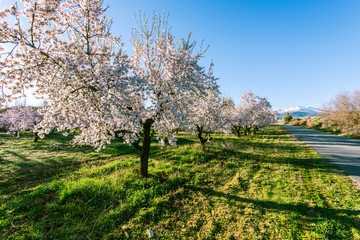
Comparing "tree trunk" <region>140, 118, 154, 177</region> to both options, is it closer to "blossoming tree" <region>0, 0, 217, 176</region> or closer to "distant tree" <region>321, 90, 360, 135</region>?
"blossoming tree" <region>0, 0, 217, 176</region>

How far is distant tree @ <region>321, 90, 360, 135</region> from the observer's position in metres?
32.2

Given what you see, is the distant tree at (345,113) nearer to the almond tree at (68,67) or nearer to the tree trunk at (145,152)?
the tree trunk at (145,152)

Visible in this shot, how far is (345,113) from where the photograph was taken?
34.0 metres

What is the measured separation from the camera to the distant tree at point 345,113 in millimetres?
32156

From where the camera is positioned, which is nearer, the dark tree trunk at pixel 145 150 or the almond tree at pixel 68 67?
the almond tree at pixel 68 67

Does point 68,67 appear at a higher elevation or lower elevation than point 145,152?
higher

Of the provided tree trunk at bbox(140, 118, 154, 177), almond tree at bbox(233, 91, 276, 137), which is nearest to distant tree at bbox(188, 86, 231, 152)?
tree trunk at bbox(140, 118, 154, 177)

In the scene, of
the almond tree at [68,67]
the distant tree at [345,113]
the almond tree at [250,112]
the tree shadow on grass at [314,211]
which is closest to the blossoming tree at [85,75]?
the almond tree at [68,67]

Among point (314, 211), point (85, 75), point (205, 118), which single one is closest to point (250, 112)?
point (205, 118)

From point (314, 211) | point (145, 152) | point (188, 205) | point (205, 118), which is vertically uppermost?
point (205, 118)

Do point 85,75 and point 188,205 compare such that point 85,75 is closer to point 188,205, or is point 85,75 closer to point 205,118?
point 188,205

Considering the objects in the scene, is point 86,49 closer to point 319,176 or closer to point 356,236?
point 356,236

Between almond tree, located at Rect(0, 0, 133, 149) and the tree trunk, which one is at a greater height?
almond tree, located at Rect(0, 0, 133, 149)

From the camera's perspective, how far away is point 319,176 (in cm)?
986
